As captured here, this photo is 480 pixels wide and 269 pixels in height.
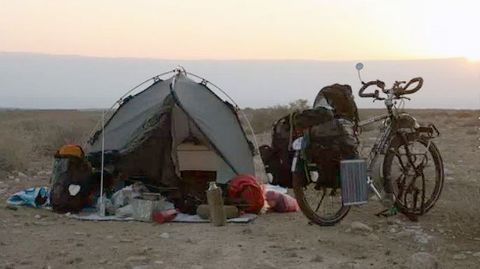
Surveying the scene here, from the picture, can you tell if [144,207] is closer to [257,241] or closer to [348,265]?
[257,241]

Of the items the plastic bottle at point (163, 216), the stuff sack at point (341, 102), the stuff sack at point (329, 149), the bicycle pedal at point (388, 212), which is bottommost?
the plastic bottle at point (163, 216)

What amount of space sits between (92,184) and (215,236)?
2.24 m

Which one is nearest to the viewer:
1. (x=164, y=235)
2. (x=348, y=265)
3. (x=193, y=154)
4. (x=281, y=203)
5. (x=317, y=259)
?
(x=348, y=265)

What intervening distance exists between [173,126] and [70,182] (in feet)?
5.06

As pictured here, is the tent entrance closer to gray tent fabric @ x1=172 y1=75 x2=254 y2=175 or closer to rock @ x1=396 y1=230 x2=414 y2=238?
gray tent fabric @ x1=172 y1=75 x2=254 y2=175

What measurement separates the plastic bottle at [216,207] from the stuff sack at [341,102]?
1.40 meters

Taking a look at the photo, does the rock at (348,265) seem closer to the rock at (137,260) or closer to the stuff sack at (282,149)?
the rock at (137,260)

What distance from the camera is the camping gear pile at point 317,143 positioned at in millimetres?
7191

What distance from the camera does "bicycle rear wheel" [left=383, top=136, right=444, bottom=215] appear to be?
7.38 metres

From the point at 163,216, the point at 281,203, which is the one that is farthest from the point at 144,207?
the point at 281,203

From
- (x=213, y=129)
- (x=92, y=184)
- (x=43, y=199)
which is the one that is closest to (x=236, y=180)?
(x=213, y=129)

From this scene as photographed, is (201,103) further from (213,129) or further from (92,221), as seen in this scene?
(92,221)

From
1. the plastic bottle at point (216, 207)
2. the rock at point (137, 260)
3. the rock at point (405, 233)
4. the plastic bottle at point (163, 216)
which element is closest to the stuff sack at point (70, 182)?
the plastic bottle at point (163, 216)

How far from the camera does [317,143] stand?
7191mm
